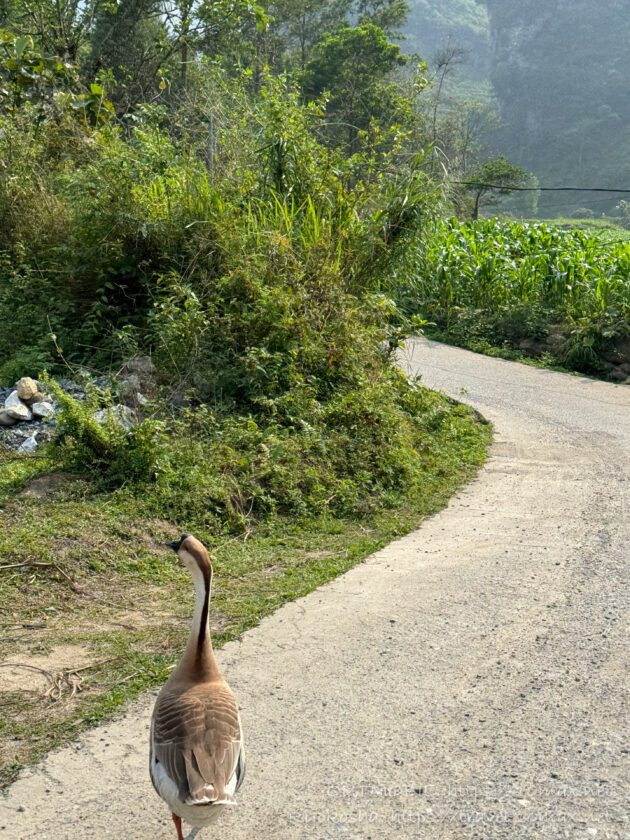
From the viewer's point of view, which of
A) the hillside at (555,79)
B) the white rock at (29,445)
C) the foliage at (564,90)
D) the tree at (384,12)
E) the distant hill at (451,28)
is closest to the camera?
the white rock at (29,445)

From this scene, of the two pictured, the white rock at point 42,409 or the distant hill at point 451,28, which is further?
the distant hill at point 451,28

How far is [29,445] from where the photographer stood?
8.05 meters

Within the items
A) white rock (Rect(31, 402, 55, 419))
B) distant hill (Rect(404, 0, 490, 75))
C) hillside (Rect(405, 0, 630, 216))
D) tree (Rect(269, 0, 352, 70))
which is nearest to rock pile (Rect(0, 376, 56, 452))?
white rock (Rect(31, 402, 55, 419))

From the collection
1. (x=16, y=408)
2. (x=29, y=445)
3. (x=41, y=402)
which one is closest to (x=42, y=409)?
(x=41, y=402)

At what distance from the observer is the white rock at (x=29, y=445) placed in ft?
Answer: 26.1

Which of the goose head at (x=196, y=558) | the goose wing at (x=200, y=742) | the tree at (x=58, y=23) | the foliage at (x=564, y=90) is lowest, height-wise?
the goose wing at (x=200, y=742)

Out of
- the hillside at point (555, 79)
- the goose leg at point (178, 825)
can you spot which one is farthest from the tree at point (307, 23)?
the hillside at point (555, 79)

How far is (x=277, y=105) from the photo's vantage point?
33.5 ft

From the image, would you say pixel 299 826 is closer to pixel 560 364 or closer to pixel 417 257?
pixel 417 257

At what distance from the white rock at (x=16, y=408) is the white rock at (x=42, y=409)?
6 centimetres

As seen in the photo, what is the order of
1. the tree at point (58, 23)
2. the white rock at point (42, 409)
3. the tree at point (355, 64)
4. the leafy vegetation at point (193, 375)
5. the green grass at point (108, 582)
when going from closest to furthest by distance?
the green grass at point (108, 582) < the leafy vegetation at point (193, 375) < the white rock at point (42, 409) < the tree at point (58, 23) < the tree at point (355, 64)

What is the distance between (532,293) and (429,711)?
15.5 m

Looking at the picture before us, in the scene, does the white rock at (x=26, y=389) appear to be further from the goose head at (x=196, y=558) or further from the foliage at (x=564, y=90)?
the foliage at (x=564, y=90)

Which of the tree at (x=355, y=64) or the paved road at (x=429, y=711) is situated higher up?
the tree at (x=355, y=64)
